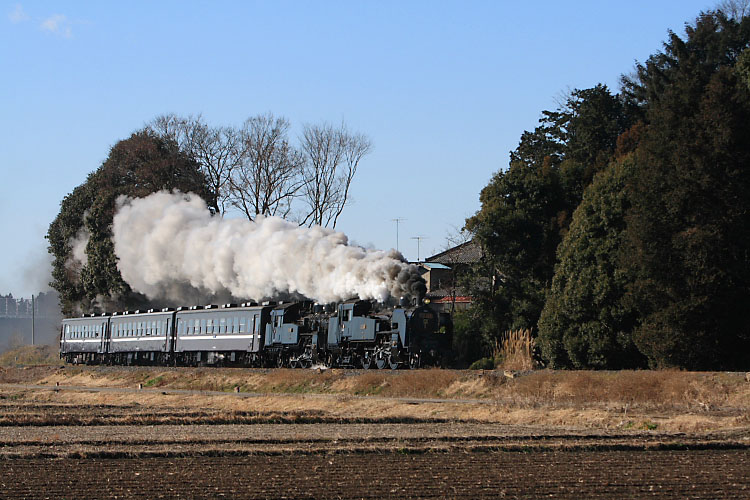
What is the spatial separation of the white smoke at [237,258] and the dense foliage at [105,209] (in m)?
1.66

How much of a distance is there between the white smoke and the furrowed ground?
5376mm

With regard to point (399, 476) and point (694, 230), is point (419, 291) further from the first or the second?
point (399, 476)

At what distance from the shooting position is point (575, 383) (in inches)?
1220

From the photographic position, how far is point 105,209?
6962cm

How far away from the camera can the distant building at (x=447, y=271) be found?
61000mm

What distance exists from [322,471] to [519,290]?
108 ft

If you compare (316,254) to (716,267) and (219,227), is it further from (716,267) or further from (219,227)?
(716,267)

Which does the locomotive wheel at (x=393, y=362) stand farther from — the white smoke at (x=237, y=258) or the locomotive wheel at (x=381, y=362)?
the white smoke at (x=237, y=258)

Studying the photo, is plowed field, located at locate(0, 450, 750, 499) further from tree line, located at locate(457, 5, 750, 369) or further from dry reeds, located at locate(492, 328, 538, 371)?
dry reeds, located at locate(492, 328, 538, 371)

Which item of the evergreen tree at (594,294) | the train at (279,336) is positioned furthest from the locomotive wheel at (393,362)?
the evergreen tree at (594,294)

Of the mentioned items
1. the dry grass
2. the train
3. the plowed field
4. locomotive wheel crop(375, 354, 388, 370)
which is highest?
the train

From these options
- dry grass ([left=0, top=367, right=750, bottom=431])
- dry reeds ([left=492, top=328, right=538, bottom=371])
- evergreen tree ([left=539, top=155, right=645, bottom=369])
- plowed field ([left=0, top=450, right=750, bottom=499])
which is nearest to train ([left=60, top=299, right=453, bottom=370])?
dry grass ([left=0, top=367, right=750, bottom=431])

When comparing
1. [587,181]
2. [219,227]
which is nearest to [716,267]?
[587,181]

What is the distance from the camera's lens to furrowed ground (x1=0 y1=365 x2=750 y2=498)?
15.6m
